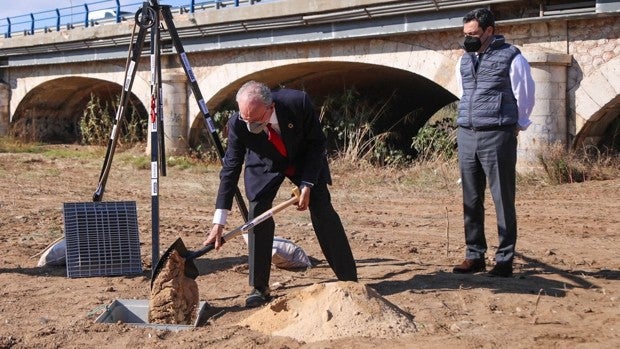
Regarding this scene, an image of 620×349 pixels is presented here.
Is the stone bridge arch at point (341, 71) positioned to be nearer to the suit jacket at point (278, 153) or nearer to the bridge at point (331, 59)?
the bridge at point (331, 59)

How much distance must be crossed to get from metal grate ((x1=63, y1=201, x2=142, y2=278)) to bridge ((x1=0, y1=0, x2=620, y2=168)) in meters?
7.38

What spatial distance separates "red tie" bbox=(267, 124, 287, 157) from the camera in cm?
507

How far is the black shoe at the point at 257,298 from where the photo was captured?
5.29 m

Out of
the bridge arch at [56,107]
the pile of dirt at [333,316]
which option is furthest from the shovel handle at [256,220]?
the bridge arch at [56,107]

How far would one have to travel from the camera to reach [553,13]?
12.3 metres

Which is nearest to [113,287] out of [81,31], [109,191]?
[109,191]

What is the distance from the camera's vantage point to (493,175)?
5777 millimetres

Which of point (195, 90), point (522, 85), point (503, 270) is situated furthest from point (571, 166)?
point (195, 90)

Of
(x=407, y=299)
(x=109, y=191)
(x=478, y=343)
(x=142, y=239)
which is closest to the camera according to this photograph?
(x=478, y=343)

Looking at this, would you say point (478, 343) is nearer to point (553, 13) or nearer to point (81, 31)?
point (553, 13)

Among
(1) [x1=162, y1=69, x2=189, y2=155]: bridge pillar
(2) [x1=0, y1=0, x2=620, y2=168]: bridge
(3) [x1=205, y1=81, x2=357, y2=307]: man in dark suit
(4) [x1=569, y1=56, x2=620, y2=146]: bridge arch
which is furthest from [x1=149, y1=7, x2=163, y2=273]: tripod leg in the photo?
(1) [x1=162, y1=69, x2=189, y2=155]: bridge pillar

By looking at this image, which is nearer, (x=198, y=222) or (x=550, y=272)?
(x=550, y=272)

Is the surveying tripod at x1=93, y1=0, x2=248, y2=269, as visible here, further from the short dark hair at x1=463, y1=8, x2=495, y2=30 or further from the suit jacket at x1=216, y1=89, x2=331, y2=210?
the short dark hair at x1=463, y1=8, x2=495, y2=30

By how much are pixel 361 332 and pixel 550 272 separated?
2302 millimetres
